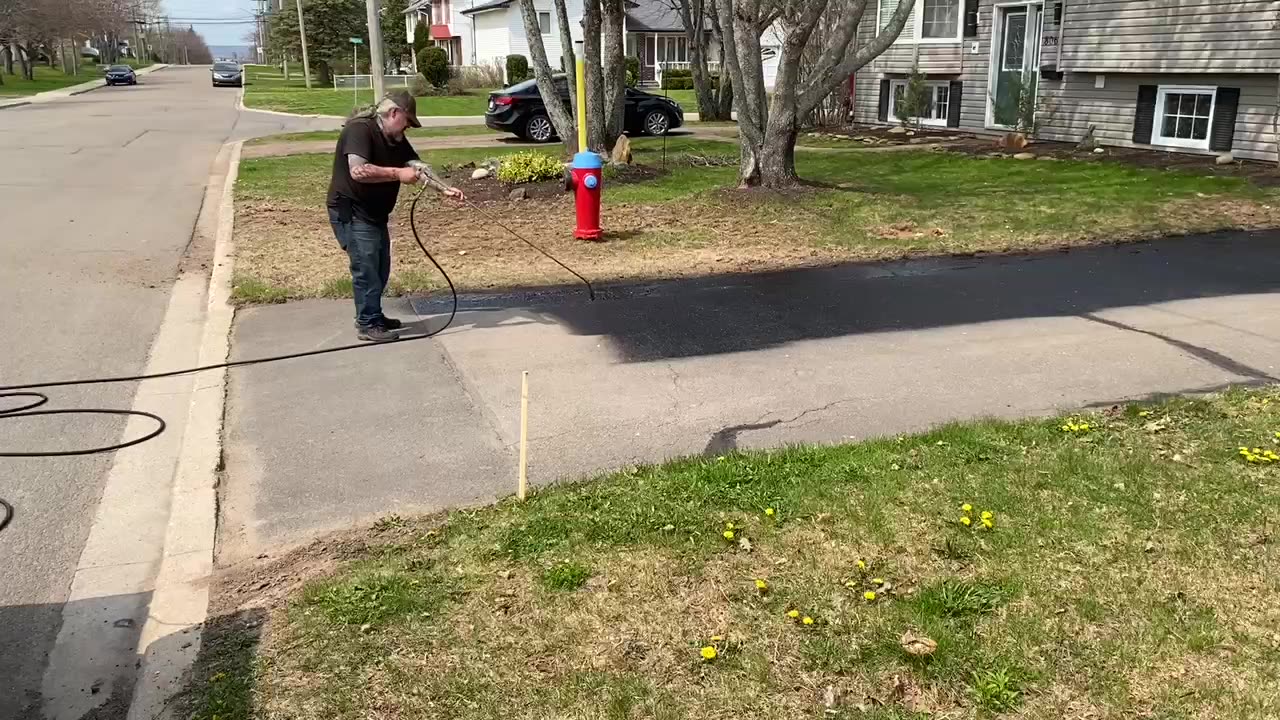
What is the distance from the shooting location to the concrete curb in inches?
134

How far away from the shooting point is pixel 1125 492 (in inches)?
176

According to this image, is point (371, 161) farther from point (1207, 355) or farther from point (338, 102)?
point (338, 102)

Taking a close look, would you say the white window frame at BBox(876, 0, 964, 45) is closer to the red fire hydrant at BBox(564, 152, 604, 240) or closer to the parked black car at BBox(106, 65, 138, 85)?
the red fire hydrant at BBox(564, 152, 604, 240)

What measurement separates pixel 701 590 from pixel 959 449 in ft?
6.23

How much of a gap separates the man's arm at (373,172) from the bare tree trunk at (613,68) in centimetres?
985

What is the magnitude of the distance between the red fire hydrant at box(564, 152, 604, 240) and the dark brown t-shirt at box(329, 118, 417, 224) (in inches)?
128

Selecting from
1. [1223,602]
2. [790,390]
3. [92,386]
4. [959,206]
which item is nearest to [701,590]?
[1223,602]

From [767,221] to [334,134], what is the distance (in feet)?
52.3

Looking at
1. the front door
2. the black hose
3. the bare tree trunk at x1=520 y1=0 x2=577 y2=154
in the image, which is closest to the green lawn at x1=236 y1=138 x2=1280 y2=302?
the bare tree trunk at x1=520 y1=0 x2=577 y2=154

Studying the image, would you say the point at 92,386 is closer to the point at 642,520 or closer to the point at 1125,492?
the point at 642,520

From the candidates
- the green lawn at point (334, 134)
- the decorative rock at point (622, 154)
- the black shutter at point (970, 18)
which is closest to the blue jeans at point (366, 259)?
the decorative rock at point (622, 154)

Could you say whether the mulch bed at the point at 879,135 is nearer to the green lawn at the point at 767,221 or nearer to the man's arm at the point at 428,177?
the green lawn at the point at 767,221

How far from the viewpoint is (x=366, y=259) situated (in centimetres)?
732

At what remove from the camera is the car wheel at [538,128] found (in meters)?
23.0
